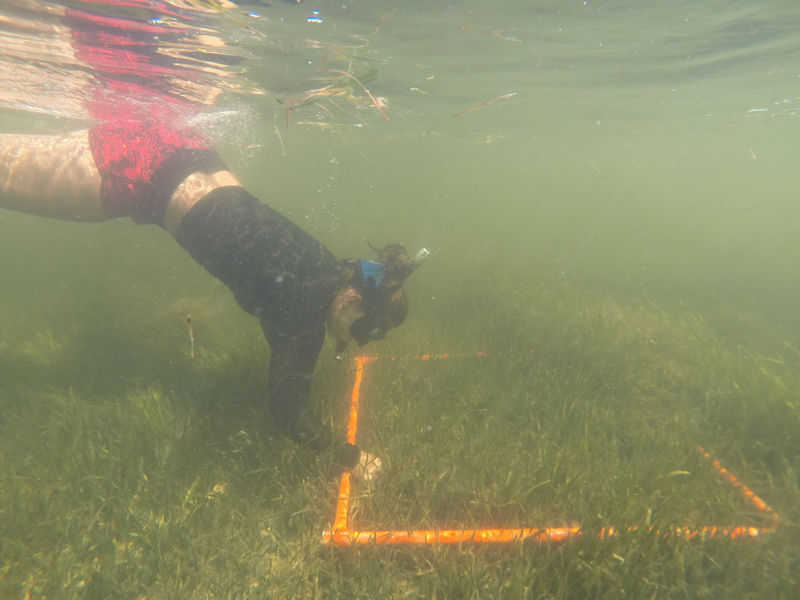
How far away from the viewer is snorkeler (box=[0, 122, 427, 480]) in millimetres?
3520

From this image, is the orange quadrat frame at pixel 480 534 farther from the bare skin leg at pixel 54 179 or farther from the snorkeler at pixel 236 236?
the bare skin leg at pixel 54 179

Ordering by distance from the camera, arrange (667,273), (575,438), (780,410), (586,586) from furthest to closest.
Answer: (667,273) < (780,410) < (575,438) < (586,586)

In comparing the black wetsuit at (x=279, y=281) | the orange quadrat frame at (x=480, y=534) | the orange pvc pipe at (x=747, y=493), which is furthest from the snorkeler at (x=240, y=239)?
the orange pvc pipe at (x=747, y=493)

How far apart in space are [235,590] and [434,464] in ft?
6.21

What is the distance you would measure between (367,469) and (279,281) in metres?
2.04

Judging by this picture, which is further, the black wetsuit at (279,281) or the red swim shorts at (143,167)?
the red swim shorts at (143,167)

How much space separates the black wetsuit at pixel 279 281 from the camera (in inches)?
136

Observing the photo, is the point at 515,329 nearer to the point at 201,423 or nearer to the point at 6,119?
the point at 201,423

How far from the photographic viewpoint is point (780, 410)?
496 centimetres

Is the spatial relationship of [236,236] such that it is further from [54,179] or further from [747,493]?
[747,493]

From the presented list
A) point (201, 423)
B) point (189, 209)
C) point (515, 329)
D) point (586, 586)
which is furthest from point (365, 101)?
point (586, 586)

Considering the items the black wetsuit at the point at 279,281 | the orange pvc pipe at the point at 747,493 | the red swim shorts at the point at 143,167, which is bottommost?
the orange pvc pipe at the point at 747,493

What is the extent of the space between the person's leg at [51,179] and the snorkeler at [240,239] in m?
0.01

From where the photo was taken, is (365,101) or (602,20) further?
(365,101)
